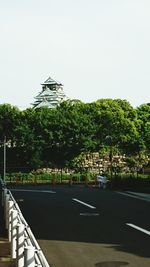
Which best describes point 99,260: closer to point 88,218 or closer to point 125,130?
point 88,218

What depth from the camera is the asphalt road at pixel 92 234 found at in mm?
12016

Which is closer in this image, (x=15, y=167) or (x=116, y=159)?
(x=15, y=167)

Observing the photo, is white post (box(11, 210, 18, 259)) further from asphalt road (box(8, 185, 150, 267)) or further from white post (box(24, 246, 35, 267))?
white post (box(24, 246, 35, 267))

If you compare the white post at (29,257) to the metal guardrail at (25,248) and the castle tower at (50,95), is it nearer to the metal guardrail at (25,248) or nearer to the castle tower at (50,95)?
the metal guardrail at (25,248)

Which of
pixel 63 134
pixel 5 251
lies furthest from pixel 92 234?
pixel 63 134

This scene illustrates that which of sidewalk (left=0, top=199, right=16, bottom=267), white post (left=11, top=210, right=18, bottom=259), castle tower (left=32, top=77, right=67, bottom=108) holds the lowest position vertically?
sidewalk (left=0, top=199, right=16, bottom=267)

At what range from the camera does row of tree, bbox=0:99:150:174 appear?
269ft

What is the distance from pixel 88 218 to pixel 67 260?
8.84m

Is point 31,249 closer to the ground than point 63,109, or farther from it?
closer to the ground

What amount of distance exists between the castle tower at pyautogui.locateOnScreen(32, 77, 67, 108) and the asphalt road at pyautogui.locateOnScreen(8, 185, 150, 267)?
99.2m

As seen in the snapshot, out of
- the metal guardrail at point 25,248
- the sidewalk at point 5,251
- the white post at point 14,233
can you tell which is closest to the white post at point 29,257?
the metal guardrail at point 25,248

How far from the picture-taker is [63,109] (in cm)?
9256

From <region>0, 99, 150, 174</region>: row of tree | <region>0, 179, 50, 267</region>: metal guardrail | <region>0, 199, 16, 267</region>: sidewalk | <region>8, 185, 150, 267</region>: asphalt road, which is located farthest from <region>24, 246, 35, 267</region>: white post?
→ <region>0, 99, 150, 174</region>: row of tree

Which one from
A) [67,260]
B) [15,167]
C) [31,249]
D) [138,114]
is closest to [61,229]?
[67,260]
